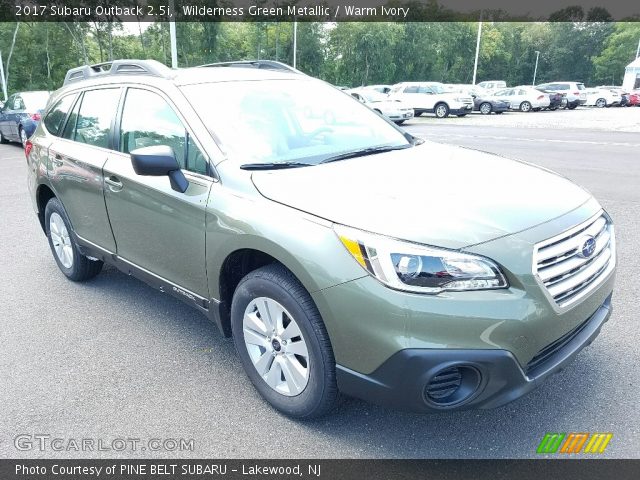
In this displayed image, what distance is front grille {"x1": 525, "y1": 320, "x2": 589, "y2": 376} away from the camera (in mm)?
2279

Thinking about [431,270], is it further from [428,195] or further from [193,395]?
[193,395]

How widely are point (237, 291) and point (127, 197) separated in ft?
3.93

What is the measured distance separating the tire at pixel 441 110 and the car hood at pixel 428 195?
2413cm

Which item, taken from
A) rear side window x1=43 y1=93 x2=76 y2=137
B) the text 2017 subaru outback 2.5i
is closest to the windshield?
the text 2017 subaru outback 2.5i

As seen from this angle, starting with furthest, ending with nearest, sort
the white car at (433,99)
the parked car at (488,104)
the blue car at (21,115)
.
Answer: the parked car at (488,104) → the white car at (433,99) → the blue car at (21,115)

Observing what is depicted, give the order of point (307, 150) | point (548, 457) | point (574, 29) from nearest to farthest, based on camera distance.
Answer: point (548, 457)
point (307, 150)
point (574, 29)

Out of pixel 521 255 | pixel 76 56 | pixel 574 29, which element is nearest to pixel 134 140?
pixel 521 255

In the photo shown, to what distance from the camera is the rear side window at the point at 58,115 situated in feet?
14.6

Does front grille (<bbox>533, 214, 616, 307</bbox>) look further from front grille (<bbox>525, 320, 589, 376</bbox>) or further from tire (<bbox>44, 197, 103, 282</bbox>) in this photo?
tire (<bbox>44, 197, 103, 282</bbox>)

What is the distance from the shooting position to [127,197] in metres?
3.45

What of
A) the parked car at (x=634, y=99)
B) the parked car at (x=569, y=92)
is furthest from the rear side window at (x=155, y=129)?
the parked car at (x=634, y=99)

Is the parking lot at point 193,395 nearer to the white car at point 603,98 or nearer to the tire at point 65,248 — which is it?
the tire at point 65,248

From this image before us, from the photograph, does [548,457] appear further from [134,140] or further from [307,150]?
[134,140]

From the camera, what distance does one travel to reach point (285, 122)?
331 cm
